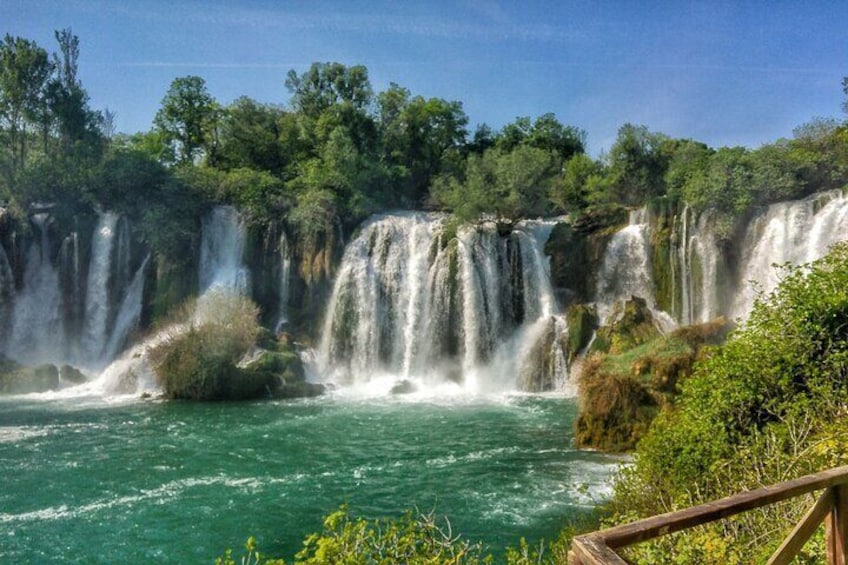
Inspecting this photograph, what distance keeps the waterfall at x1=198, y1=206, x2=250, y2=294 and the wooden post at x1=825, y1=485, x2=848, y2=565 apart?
3085cm

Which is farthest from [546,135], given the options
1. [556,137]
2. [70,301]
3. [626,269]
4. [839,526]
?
[839,526]

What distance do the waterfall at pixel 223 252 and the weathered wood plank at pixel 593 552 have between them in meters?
31.0

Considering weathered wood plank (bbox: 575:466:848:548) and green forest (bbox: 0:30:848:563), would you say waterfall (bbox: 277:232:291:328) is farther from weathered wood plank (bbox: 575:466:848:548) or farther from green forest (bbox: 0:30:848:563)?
weathered wood plank (bbox: 575:466:848:548)

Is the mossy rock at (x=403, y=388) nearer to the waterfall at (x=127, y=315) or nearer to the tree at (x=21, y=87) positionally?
the waterfall at (x=127, y=315)

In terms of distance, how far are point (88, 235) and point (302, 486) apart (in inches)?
Answer: 964

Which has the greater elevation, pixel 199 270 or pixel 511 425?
pixel 199 270

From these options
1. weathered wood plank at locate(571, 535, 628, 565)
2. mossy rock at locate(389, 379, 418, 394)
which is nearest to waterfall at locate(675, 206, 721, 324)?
mossy rock at locate(389, 379, 418, 394)

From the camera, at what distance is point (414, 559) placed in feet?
22.1

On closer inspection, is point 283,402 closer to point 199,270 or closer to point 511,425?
point 511,425

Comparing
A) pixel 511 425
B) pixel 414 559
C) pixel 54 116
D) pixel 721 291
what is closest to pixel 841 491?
pixel 414 559

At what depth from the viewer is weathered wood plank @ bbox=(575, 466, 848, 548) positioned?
3.22 metres

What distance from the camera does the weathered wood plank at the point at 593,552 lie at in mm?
2965

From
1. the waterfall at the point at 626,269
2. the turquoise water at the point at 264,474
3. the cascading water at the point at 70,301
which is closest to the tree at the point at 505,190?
the waterfall at the point at 626,269

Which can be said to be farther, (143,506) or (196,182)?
(196,182)
